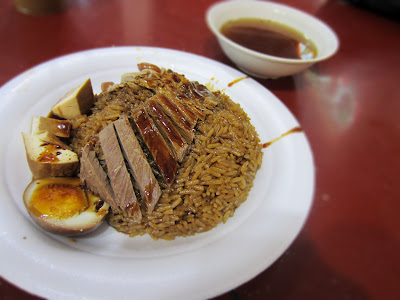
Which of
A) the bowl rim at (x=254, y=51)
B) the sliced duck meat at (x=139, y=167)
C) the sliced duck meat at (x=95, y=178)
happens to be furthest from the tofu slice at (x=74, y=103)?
the bowl rim at (x=254, y=51)

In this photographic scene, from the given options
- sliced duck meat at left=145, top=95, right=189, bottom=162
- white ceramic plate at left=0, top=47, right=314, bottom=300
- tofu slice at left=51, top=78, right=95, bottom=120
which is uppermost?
tofu slice at left=51, top=78, right=95, bottom=120

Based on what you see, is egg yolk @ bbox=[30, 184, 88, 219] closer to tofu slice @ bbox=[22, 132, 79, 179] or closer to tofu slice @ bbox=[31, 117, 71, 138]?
tofu slice @ bbox=[22, 132, 79, 179]

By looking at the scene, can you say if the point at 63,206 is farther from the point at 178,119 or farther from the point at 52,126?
the point at 178,119

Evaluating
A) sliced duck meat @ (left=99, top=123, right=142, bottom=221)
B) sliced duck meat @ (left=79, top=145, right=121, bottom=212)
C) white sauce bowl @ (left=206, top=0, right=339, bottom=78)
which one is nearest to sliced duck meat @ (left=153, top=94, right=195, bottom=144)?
sliced duck meat @ (left=99, top=123, right=142, bottom=221)

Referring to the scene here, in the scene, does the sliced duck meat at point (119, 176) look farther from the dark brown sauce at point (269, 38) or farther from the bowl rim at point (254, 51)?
the dark brown sauce at point (269, 38)

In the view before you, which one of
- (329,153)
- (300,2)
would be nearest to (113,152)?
(329,153)

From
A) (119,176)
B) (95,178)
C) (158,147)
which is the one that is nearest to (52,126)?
(95,178)
